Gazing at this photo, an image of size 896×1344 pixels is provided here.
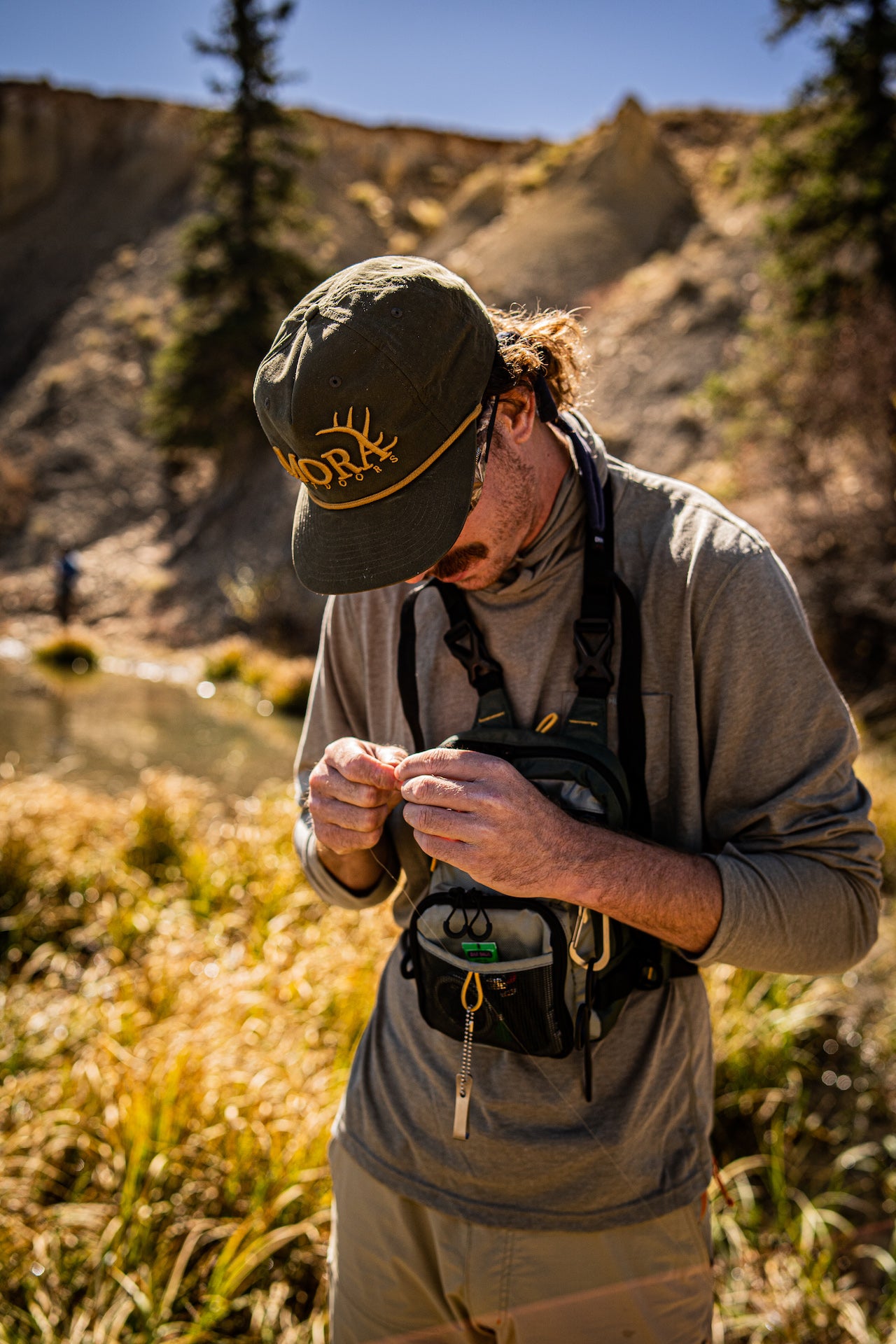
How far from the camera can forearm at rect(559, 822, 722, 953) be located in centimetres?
135

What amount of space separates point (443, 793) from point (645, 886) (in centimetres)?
35

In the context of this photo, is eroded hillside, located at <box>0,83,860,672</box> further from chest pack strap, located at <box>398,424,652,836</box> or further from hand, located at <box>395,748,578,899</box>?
hand, located at <box>395,748,578,899</box>

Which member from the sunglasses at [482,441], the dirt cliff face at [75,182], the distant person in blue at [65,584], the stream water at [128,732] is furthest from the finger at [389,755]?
the dirt cliff face at [75,182]

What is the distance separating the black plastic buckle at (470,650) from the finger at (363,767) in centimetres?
26

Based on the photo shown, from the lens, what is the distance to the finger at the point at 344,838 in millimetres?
1595

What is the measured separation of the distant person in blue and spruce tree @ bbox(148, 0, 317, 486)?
445cm

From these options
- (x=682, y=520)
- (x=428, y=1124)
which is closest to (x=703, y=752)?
(x=682, y=520)

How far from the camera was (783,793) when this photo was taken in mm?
1438

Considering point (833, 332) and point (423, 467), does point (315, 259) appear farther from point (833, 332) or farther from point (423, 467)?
point (423, 467)

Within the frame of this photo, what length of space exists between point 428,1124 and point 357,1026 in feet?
8.36

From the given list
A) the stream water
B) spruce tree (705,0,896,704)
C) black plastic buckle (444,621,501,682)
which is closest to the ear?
black plastic buckle (444,621,501,682)

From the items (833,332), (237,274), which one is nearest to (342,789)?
(833,332)

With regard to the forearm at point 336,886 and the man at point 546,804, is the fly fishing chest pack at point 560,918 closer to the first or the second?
the man at point 546,804

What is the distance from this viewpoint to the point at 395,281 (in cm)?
140
